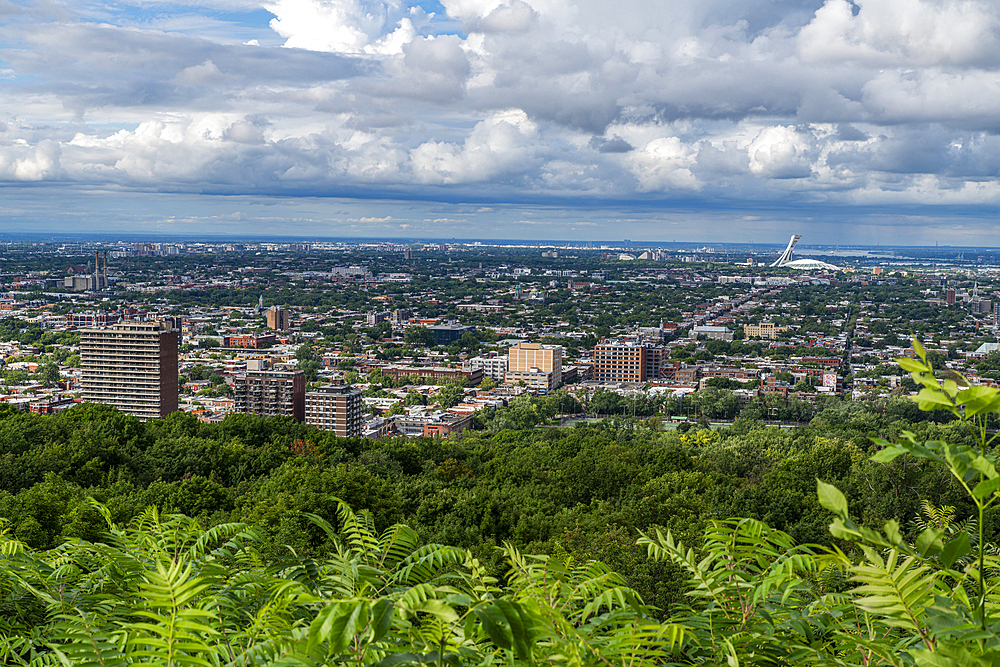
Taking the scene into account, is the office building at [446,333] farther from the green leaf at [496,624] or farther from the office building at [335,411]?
the green leaf at [496,624]

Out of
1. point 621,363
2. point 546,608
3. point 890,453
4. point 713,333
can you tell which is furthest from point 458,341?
point 890,453

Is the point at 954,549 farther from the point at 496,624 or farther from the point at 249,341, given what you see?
the point at 249,341

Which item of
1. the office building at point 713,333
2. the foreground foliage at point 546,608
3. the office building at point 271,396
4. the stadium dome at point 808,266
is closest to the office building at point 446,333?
the office building at point 713,333

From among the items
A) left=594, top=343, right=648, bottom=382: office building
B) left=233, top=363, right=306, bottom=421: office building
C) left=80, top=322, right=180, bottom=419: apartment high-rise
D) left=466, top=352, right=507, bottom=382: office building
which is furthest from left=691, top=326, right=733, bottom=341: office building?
left=80, top=322, right=180, bottom=419: apartment high-rise

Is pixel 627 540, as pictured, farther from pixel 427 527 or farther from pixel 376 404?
pixel 376 404

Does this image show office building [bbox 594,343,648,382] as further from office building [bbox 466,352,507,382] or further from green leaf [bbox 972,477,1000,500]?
green leaf [bbox 972,477,1000,500]

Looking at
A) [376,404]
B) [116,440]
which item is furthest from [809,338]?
[116,440]

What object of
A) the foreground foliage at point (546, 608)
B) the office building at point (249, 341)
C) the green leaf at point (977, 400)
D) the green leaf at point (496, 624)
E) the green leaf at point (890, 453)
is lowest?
the office building at point (249, 341)

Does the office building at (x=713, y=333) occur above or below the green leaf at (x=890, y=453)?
below
